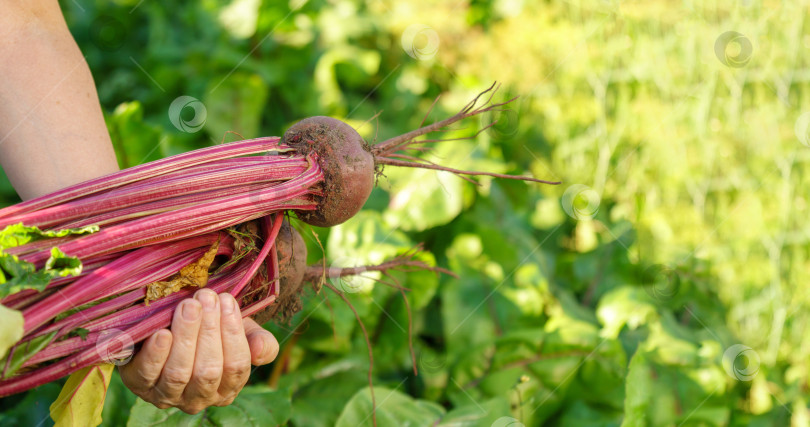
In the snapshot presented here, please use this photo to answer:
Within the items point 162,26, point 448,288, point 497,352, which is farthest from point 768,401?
point 162,26

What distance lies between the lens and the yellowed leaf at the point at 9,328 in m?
0.84

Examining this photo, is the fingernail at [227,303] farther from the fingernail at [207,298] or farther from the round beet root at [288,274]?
the round beet root at [288,274]

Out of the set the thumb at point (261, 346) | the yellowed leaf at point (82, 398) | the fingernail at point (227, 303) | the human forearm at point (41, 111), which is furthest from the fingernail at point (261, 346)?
the human forearm at point (41, 111)

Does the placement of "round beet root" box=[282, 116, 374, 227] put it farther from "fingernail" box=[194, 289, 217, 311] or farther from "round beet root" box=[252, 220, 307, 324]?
"fingernail" box=[194, 289, 217, 311]

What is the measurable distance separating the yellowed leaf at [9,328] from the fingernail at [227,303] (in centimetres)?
31

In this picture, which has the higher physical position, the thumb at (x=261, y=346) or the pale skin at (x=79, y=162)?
the pale skin at (x=79, y=162)

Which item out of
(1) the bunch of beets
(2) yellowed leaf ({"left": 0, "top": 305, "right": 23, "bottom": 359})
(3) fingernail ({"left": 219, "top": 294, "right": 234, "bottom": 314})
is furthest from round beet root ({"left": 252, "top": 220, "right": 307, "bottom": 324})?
(2) yellowed leaf ({"left": 0, "top": 305, "right": 23, "bottom": 359})

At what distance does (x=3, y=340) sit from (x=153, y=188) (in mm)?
358

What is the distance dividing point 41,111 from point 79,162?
125 mm

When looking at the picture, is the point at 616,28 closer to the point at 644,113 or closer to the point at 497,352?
the point at 644,113

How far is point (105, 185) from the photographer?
3.53ft

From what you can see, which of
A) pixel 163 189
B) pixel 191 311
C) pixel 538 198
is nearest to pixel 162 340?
pixel 191 311

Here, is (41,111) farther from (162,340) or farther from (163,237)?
(162,340)

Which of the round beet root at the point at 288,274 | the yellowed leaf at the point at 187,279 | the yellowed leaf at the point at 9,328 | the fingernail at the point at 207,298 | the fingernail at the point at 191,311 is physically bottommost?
the round beet root at the point at 288,274
